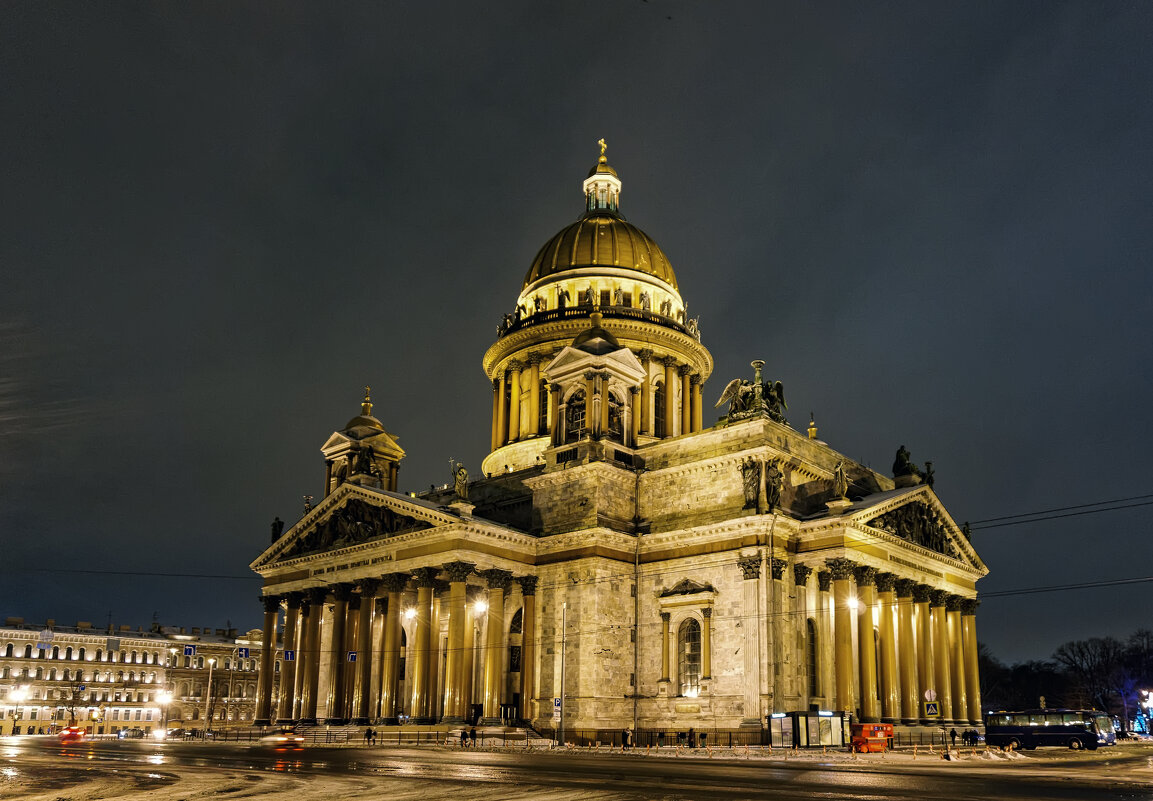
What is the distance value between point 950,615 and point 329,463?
130ft

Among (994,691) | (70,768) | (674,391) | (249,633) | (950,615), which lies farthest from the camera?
(994,691)

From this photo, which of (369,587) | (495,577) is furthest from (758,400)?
(369,587)

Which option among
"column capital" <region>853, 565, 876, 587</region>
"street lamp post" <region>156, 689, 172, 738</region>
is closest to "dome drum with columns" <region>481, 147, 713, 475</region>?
"column capital" <region>853, 565, 876, 587</region>

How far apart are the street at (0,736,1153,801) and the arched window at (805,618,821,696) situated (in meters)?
7.72

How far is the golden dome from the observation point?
69.2 meters

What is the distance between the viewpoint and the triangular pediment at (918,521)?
48.5 m

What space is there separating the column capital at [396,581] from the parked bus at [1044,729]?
29762 mm

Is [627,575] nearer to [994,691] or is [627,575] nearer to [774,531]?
[774,531]

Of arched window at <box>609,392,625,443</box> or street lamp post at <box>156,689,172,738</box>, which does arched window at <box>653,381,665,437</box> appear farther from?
street lamp post at <box>156,689,172,738</box>

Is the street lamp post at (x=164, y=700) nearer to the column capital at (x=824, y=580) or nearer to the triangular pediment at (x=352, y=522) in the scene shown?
the triangular pediment at (x=352, y=522)

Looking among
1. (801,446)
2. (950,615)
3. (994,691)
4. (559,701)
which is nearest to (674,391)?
(801,446)

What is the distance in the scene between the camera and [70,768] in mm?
29875

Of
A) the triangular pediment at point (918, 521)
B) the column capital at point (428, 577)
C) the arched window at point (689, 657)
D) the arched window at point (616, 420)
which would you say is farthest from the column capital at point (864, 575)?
the column capital at point (428, 577)

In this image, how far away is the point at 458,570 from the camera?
4822 cm
